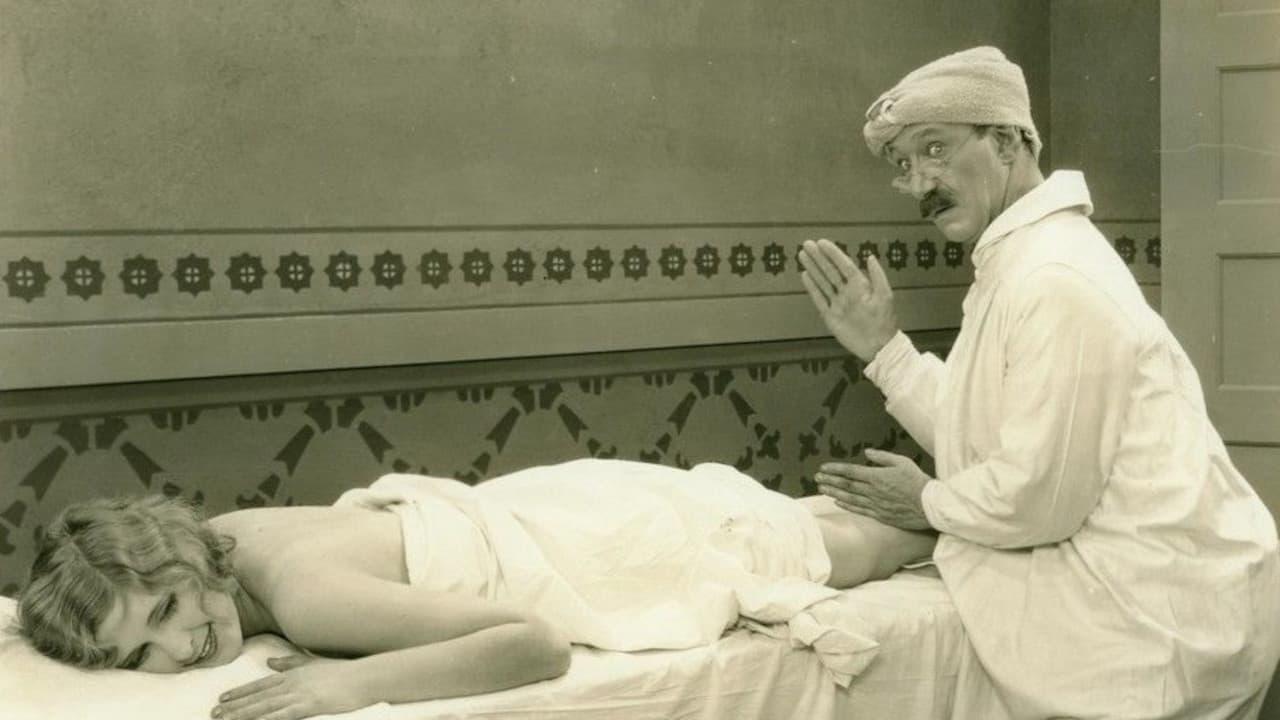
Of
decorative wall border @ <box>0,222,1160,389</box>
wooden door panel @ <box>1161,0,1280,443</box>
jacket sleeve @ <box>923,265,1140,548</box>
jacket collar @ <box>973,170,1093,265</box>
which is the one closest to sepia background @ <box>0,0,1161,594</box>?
decorative wall border @ <box>0,222,1160,389</box>

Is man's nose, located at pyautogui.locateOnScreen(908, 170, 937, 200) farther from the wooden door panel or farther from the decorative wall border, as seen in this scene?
the wooden door panel

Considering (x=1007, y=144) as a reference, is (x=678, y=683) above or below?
below

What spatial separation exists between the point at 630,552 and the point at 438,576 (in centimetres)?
41

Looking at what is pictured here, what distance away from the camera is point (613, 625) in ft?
9.11

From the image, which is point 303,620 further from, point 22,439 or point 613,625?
point 22,439

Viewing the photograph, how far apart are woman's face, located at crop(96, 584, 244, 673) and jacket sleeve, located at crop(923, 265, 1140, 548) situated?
1.45m

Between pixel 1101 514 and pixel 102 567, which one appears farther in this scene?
pixel 1101 514

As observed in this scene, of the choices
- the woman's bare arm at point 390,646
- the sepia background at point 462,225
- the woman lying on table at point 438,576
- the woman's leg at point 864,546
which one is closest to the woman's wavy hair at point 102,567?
the woman lying on table at point 438,576

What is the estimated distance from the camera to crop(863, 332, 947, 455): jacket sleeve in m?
3.44

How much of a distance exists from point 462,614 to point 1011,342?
1.17 m

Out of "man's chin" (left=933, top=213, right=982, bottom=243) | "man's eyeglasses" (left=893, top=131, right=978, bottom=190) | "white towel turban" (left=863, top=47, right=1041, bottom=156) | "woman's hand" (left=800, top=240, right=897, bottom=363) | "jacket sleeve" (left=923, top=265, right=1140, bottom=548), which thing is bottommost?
"jacket sleeve" (left=923, top=265, right=1140, bottom=548)

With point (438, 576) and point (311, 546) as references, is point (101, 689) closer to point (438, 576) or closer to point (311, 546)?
point (311, 546)

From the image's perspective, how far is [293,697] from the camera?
231 centimetres

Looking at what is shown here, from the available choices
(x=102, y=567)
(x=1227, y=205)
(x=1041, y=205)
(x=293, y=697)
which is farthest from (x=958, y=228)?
(x=1227, y=205)
